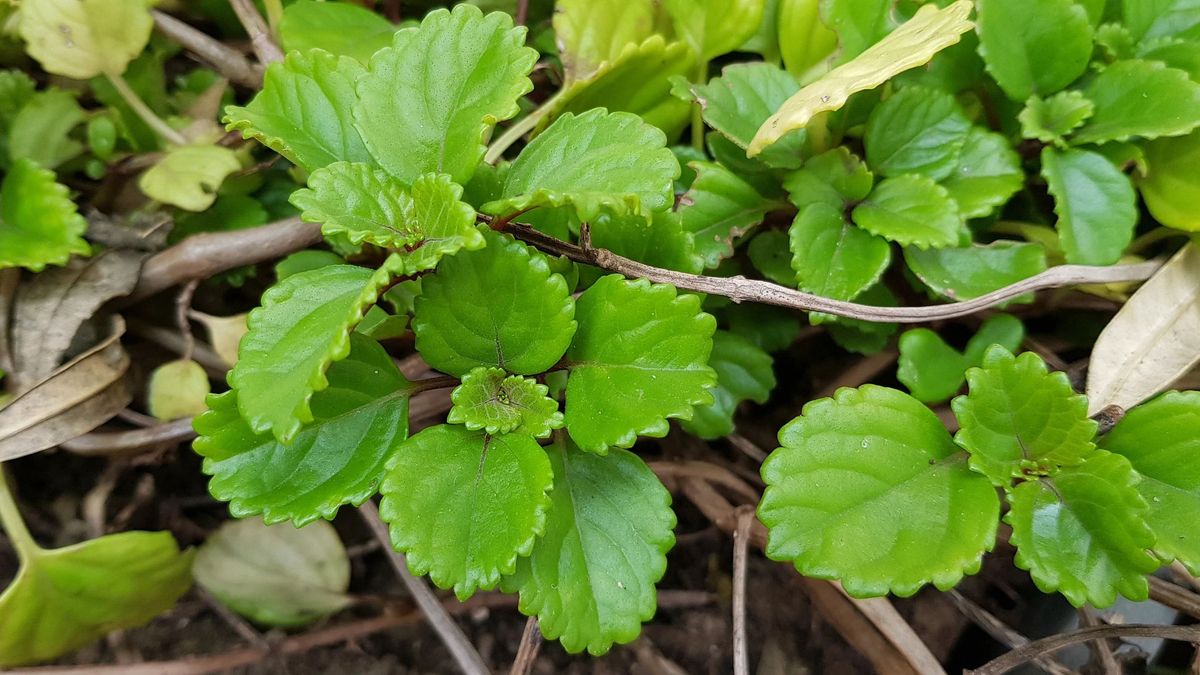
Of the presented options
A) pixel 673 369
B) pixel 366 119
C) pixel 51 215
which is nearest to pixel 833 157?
pixel 673 369

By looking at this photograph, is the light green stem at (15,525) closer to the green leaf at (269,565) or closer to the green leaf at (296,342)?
the green leaf at (269,565)

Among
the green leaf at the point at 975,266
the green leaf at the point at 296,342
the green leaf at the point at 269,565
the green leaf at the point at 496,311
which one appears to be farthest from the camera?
the green leaf at the point at 269,565

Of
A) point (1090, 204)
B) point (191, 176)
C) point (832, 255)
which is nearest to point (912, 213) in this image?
point (832, 255)

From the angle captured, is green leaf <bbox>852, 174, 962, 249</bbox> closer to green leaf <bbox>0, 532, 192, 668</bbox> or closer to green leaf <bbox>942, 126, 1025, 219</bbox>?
green leaf <bbox>942, 126, 1025, 219</bbox>

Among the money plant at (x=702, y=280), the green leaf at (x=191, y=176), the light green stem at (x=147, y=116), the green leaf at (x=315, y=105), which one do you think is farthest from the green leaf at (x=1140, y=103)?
the light green stem at (x=147, y=116)

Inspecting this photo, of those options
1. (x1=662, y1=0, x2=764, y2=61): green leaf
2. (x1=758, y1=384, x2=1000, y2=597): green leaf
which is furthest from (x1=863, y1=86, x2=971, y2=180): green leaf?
(x1=758, y1=384, x2=1000, y2=597): green leaf

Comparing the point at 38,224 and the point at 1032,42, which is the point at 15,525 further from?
the point at 1032,42
